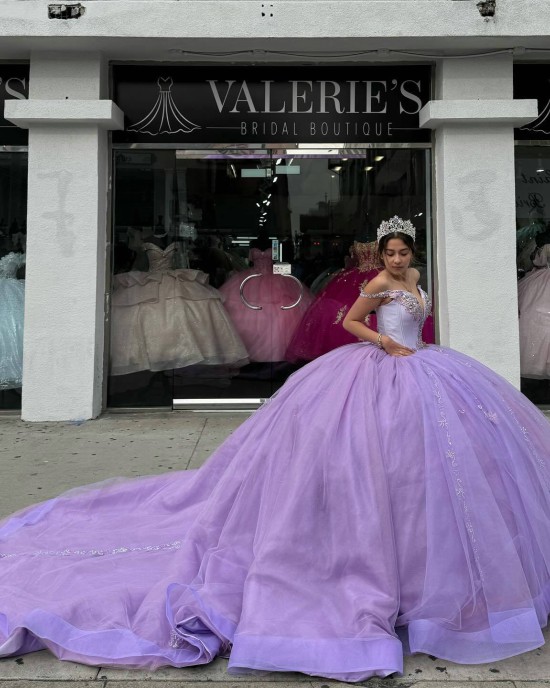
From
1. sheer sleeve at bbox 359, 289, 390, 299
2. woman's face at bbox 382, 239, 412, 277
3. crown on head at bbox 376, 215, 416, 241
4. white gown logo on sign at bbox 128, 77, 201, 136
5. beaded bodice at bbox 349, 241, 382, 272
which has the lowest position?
sheer sleeve at bbox 359, 289, 390, 299

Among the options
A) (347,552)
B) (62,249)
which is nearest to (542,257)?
(62,249)

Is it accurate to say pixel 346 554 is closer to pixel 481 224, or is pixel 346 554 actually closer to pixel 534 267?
pixel 481 224

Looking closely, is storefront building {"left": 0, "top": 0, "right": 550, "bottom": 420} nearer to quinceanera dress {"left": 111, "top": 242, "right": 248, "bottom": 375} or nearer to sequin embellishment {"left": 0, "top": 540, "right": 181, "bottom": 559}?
quinceanera dress {"left": 111, "top": 242, "right": 248, "bottom": 375}

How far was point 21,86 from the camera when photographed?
22.5 ft

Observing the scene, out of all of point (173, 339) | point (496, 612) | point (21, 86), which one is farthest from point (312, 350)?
point (496, 612)

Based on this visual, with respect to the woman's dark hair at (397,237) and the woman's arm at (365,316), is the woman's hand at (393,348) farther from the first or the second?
the woman's dark hair at (397,237)

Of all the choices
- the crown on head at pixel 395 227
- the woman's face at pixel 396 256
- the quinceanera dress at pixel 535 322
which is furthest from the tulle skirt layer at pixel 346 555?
the quinceanera dress at pixel 535 322

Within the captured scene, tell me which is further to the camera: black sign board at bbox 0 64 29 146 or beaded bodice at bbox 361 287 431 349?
black sign board at bbox 0 64 29 146

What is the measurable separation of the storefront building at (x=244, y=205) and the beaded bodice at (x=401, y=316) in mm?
3485

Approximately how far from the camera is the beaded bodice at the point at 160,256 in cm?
698

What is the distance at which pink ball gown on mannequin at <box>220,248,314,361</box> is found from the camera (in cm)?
703

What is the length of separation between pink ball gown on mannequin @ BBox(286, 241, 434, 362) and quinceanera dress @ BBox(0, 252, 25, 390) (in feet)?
9.62

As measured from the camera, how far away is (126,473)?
15.8 ft

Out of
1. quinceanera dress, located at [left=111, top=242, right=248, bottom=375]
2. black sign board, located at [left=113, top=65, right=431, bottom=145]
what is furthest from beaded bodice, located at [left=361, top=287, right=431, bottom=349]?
black sign board, located at [left=113, top=65, right=431, bottom=145]
